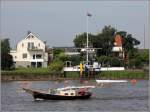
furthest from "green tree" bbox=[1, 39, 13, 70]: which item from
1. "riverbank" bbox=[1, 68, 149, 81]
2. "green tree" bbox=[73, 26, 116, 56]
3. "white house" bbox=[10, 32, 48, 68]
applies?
"green tree" bbox=[73, 26, 116, 56]

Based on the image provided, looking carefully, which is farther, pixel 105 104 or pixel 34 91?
pixel 34 91

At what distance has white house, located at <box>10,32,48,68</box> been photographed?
118438mm

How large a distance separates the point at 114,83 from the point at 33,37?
118 ft

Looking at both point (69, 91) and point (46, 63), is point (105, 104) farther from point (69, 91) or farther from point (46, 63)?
point (46, 63)

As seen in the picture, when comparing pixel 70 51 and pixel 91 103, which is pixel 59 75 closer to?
pixel 70 51

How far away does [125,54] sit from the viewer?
12469 centimetres

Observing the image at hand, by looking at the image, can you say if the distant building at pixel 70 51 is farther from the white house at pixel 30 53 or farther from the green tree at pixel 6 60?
the green tree at pixel 6 60

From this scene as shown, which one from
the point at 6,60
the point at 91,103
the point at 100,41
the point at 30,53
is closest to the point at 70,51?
the point at 100,41

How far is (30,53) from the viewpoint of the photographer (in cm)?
11931

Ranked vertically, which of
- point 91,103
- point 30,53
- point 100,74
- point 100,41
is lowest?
point 91,103

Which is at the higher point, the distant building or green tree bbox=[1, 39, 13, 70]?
the distant building

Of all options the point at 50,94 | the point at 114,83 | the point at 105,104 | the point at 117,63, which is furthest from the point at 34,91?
the point at 117,63

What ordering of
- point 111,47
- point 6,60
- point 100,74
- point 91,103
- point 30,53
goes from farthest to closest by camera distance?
point 111,47
point 30,53
point 6,60
point 100,74
point 91,103

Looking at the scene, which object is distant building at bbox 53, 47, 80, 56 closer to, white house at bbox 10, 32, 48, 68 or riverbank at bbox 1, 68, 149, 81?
white house at bbox 10, 32, 48, 68
